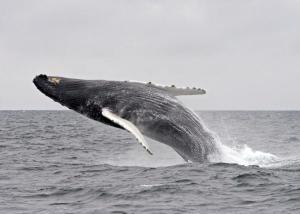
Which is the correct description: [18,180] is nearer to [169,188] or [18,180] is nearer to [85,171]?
[85,171]

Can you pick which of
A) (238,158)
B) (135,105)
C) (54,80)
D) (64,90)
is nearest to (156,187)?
(135,105)

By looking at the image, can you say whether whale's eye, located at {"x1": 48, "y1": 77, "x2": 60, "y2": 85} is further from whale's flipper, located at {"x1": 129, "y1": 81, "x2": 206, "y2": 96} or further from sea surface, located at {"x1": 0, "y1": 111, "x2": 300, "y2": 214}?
sea surface, located at {"x1": 0, "y1": 111, "x2": 300, "y2": 214}

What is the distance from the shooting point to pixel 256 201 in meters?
Result: 9.58

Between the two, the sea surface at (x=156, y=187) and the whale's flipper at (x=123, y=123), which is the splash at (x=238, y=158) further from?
the whale's flipper at (x=123, y=123)

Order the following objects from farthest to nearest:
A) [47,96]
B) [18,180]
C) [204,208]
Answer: [18,180] → [47,96] → [204,208]

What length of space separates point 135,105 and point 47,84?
5.99ft

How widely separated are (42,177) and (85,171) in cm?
134

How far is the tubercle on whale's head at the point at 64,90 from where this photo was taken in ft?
35.7

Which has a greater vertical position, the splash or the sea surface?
the splash

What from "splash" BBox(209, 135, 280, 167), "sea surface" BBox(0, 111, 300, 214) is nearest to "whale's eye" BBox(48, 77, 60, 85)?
"sea surface" BBox(0, 111, 300, 214)

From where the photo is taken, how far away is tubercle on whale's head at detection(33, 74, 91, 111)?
10891mm

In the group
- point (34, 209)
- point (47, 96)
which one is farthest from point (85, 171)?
point (34, 209)

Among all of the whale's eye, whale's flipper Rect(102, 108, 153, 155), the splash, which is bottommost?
the splash

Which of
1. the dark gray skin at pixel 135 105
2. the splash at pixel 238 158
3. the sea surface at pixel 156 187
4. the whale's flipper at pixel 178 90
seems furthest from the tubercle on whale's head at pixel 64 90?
the splash at pixel 238 158
